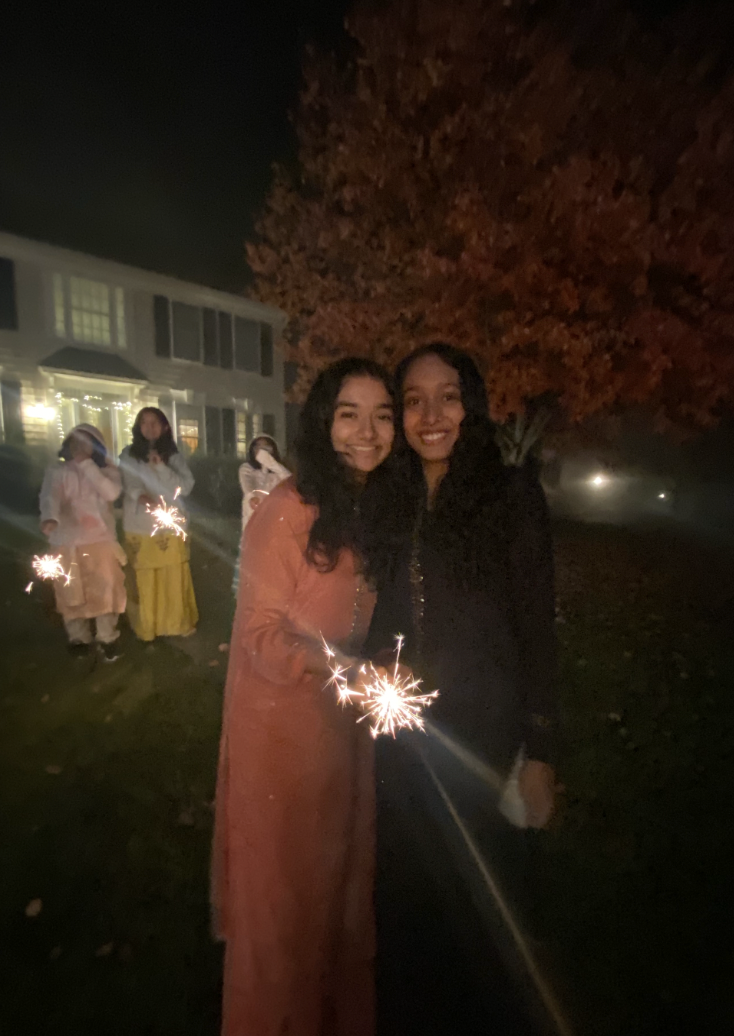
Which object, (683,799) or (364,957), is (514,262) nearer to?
(683,799)

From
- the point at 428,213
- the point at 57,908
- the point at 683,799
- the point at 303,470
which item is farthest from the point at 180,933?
the point at 428,213

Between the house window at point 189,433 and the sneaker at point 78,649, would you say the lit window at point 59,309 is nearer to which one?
the house window at point 189,433

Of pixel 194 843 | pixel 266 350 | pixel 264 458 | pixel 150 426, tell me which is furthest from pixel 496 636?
pixel 266 350

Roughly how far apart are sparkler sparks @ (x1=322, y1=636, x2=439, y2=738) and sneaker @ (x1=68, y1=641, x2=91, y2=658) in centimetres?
519

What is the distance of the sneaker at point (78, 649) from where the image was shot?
20.4 feet

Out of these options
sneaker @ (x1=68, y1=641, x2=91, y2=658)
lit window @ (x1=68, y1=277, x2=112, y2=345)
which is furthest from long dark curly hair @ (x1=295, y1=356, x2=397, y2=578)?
lit window @ (x1=68, y1=277, x2=112, y2=345)

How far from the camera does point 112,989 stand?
2.65 metres

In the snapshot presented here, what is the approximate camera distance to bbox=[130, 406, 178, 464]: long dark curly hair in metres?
6.12

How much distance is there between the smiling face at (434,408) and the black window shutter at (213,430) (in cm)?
1982

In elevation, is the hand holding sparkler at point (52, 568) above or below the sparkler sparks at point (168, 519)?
below

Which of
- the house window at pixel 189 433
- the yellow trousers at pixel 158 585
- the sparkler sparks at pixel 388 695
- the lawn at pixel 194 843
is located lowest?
the lawn at pixel 194 843

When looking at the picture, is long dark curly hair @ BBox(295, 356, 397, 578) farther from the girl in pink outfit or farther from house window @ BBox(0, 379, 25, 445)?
house window @ BBox(0, 379, 25, 445)

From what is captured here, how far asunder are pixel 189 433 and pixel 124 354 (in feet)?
10.2

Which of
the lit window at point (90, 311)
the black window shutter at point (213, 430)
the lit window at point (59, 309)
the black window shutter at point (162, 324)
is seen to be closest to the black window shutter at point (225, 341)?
the black window shutter at point (213, 430)
